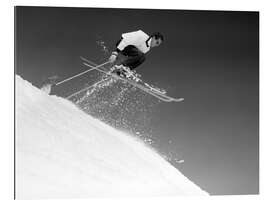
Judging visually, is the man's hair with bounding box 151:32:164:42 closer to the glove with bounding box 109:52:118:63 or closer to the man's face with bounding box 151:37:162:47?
the man's face with bounding box 151:37:162:47

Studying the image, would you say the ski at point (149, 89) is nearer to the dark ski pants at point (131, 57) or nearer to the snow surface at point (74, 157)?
the dark ski pants at point (131, 57)

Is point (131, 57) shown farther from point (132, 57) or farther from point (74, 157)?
point (74, 157)

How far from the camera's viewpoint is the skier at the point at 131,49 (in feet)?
12.8

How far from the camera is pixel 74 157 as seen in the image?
375cm

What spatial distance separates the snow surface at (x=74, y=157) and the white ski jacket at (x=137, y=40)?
1.85ft

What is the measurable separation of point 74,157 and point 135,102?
573 mm

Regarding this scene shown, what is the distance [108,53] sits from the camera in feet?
12.7

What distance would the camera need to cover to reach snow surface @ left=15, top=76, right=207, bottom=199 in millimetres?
3689

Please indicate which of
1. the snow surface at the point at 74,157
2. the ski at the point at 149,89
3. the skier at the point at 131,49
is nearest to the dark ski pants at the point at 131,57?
the skier at the point at 131,49

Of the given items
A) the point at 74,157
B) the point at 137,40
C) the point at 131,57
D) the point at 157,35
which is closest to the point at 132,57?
the point at 131,57

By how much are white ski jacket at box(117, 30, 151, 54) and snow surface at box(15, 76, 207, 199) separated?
1.85 feet
